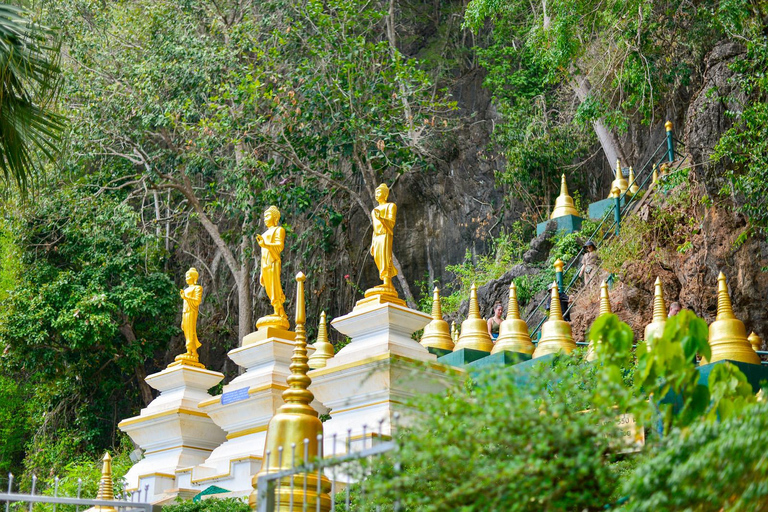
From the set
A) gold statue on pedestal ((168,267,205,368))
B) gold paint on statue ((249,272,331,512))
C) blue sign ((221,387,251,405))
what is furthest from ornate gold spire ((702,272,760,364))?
gold statue on pedestal ((168,267,205,368))

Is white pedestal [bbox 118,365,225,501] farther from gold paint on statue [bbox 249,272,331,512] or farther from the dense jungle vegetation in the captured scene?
the dense jungle vegetation

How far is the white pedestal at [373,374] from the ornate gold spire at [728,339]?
261 centimetres

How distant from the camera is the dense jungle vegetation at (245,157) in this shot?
17.9 meters

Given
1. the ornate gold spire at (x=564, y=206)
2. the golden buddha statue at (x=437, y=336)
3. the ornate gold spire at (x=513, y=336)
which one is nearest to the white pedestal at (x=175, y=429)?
the golden buddha statue at (x=437, y=336)

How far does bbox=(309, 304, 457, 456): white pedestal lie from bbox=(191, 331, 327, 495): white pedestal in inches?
40.7

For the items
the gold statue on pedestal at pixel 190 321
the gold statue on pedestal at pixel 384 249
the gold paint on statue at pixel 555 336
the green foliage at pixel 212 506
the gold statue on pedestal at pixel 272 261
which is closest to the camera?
the green foliage at pixel 212 506

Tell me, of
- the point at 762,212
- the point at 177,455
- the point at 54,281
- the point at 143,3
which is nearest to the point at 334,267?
the point at 54,281

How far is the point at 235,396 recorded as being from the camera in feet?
34.0

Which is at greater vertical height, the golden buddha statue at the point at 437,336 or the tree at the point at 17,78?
the tree at the point at 17,78

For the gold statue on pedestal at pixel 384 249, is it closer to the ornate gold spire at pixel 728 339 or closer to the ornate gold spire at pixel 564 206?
the ornate gold spire at pixel 728 339

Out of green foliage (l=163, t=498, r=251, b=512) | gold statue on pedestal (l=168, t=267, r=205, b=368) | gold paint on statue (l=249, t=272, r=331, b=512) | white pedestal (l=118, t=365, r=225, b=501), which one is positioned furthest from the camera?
gold statue on pedestal (l=168, t=267, r=205, b=368)

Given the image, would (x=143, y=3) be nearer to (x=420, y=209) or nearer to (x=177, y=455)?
(x=420, y=209)

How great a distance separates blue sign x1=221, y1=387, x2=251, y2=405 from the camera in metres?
10.3

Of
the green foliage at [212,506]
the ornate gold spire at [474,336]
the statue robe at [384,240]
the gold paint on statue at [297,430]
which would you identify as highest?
the statue robe at [384,240]
